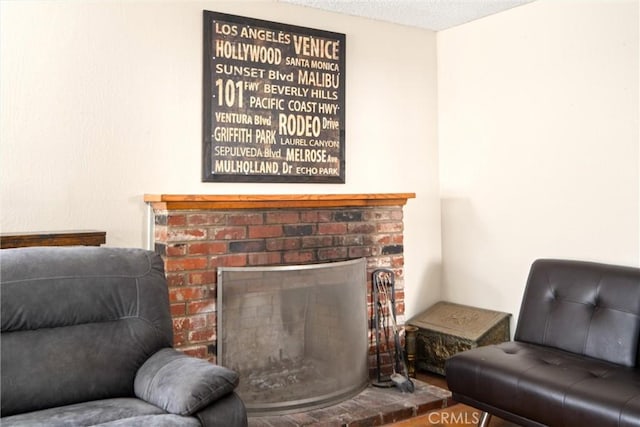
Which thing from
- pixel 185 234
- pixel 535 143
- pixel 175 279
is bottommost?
pixel 175 279

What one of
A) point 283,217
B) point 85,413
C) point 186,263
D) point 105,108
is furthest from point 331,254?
point 85,413

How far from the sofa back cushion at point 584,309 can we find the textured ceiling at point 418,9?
5.13ft

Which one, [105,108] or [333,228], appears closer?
[105,108]

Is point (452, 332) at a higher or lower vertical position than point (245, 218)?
lower

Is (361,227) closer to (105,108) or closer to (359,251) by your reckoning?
(359,251)

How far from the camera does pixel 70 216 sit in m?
2.76

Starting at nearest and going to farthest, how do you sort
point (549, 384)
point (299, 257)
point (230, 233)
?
point (549, 384), point (230, 233), point (299, 257)

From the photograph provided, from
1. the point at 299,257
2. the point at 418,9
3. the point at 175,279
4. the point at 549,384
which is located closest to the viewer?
the point at 549,384

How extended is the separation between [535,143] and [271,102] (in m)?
1.56
